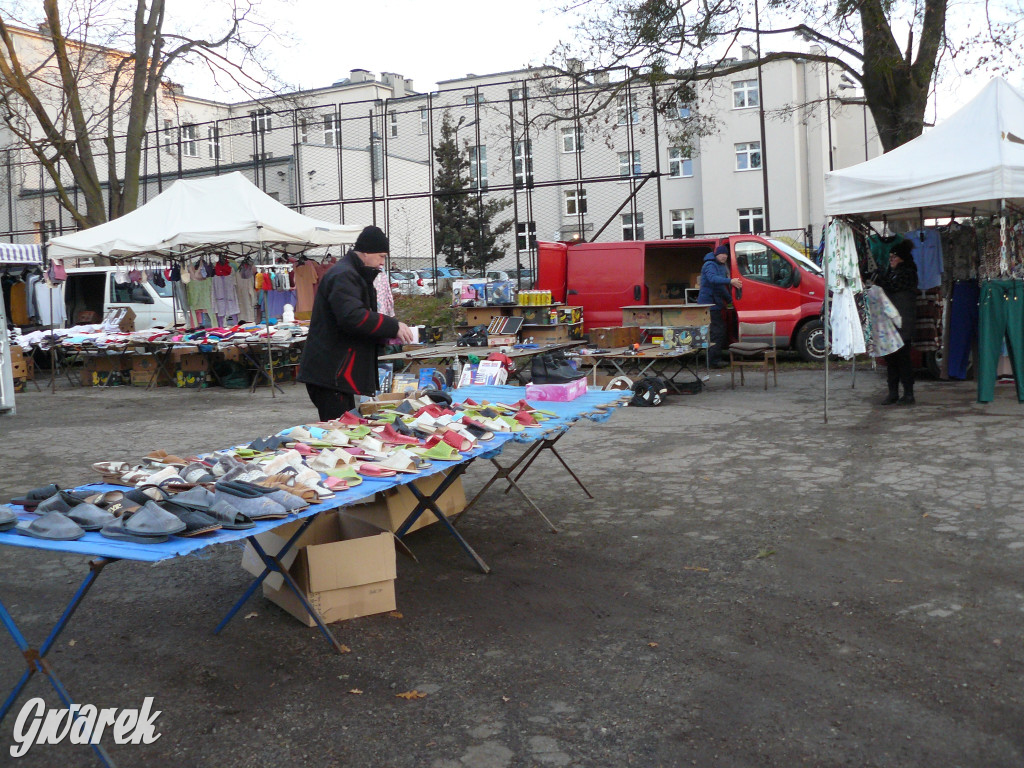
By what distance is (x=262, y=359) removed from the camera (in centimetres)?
1434

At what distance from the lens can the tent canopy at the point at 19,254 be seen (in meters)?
15.2

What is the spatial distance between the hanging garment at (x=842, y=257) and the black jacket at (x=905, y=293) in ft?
1.90

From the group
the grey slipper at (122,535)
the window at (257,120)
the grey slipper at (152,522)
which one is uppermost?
the window at (257,120)

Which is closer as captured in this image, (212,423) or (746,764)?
(746,764)

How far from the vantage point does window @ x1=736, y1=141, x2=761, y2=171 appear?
34.5m

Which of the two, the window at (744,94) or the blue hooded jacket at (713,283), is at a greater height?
the window at (744,94)

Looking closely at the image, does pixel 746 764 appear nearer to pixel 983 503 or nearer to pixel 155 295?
pixel 983 503

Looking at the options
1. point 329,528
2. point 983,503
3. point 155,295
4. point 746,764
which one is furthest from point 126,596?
point 155,295

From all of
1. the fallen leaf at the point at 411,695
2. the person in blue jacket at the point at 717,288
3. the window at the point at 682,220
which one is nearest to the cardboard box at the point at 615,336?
the person in blue jacket at the point at 717,288

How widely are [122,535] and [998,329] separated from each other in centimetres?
889

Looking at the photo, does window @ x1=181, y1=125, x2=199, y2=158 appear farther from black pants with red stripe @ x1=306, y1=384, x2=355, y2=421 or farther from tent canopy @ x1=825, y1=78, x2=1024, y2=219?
black pants with red stripe @ x1=306, y1=384, x2=355, y2=421

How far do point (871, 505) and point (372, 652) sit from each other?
361 centimetres

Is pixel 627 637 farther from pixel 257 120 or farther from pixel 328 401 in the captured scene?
pixel 257 120

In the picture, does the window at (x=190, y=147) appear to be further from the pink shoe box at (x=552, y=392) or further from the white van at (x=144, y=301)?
the pink shoe box at (x=552, y=392)
